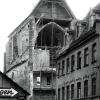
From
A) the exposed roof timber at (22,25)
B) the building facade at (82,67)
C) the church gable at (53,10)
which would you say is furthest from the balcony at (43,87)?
the building facade at (82,67)

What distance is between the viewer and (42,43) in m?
67.1

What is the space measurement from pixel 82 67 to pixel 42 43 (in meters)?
32.9

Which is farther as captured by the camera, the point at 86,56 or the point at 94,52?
the point at 86,56

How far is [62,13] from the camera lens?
65875mm

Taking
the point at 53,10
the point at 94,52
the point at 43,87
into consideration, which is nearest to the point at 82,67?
the point at 94,52

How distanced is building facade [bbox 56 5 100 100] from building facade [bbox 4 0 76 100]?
723 inches

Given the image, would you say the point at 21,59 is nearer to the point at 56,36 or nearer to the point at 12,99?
the point at 56,36

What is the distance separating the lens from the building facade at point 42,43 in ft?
204

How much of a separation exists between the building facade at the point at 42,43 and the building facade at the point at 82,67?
18.4 m

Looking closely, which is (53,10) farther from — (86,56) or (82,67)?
(86,56)

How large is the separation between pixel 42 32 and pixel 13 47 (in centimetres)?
1097

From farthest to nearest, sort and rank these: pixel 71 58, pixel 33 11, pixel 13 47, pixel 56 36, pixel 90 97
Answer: pixel 13 47
pixel 56 36
pixel 33 11
pixel 71 58
pixel 90 97

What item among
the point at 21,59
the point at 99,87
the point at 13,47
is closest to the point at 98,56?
the point at 99,87

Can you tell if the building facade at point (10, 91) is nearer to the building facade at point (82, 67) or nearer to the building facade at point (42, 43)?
the building facade at point (82, 67)
